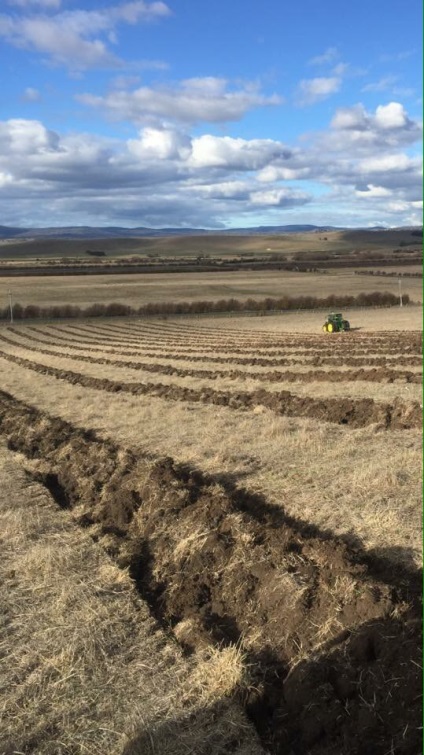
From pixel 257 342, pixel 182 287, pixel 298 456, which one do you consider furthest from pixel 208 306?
pixel 298 456

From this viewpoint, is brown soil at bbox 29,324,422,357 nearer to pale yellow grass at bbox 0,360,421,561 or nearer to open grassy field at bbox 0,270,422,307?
pale yellow grass at bbox 0,360,421,561

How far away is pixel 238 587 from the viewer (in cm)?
653

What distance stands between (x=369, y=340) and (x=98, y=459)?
26.6 m

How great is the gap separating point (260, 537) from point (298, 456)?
4143 millimetres

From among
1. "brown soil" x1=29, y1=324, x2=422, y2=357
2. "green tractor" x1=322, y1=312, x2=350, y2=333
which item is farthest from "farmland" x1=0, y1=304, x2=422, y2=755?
"green tractor" x1=322, y1=312, x2=350, y2=333

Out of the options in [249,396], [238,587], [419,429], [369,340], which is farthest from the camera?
[369,340]

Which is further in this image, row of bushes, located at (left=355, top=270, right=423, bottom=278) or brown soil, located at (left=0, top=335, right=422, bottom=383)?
row of bushes, located at (left=355, top=270, right=423, bottom=278)

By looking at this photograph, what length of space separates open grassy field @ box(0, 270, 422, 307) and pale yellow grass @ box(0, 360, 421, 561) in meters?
56.5

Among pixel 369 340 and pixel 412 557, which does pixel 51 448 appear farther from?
pixel 369 340

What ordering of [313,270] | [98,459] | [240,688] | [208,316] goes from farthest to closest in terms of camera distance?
1. [313,270]
2. [208,316]
3. [98,459]
4. [240,688]

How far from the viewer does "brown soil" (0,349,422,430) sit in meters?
13.9

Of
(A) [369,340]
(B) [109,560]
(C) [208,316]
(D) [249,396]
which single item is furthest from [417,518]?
(C) [208,316]

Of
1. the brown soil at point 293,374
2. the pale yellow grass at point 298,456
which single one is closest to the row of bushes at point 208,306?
the brown soil at point 293,374

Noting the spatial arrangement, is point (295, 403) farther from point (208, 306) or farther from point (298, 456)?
point (208, 306)
